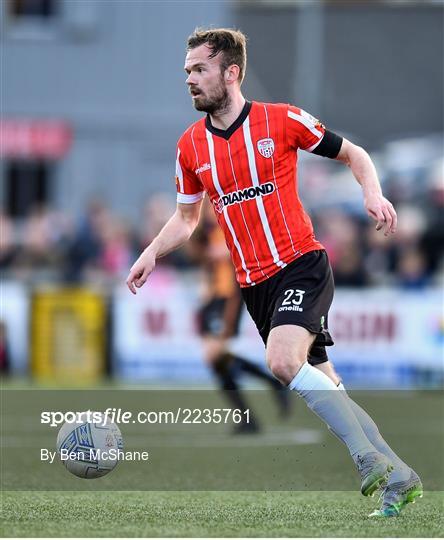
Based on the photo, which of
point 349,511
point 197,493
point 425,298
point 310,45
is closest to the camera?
point 349,511

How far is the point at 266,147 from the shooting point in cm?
700

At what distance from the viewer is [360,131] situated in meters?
48.9

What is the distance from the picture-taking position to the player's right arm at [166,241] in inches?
283

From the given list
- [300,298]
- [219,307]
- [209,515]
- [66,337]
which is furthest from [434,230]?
[209,515]

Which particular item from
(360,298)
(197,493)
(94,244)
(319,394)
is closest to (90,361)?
(94,244)

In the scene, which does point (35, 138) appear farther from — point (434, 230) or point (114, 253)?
point (434, 230)

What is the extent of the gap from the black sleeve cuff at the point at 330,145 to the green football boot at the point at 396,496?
5.34ft

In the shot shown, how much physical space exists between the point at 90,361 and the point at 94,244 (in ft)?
5.72

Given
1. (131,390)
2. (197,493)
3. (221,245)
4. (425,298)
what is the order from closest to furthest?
(197,493)
(221,245)
(131,390)
(425,298)

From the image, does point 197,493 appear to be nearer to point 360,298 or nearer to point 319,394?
point 319,394

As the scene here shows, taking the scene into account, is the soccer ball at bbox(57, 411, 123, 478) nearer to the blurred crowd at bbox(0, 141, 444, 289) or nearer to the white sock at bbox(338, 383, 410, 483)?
the white sock at bbox(338, 383, 410, 483)

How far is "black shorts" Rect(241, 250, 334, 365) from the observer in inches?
269

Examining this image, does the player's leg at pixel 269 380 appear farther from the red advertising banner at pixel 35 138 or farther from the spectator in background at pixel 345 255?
the red advertising banner at pixel 35 138

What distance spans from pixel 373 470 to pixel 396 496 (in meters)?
0.34
